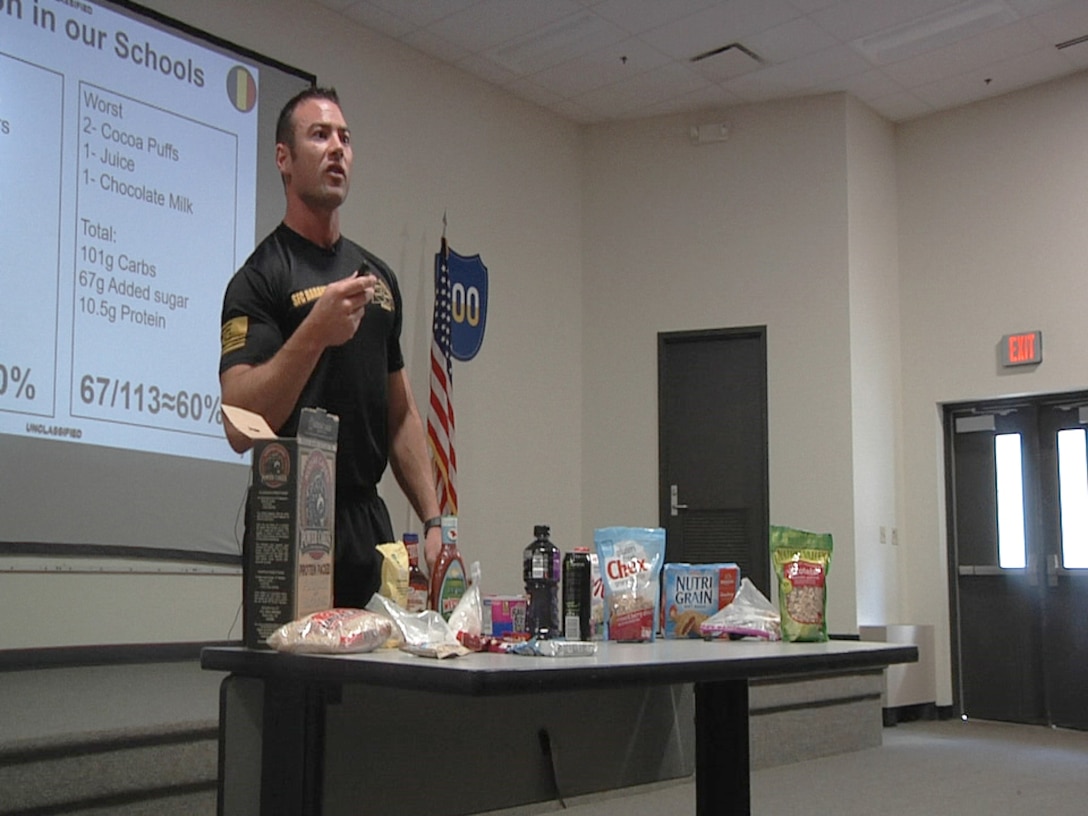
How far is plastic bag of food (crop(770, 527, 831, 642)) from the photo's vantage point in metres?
1.69

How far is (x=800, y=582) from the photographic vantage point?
1.71 metres

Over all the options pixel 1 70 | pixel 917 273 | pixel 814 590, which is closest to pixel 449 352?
pixel 1 70

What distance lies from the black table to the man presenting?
1.17 ft

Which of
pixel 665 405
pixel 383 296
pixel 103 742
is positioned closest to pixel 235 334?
pixel 383 296

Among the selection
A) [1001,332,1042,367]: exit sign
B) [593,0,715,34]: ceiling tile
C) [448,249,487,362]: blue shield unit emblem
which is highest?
[593,0,715,34]: ceiling tile

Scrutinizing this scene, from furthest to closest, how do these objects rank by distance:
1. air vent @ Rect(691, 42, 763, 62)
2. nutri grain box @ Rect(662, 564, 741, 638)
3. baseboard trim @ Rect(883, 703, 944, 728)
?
baseboard trim @ Rect(883, 703, 944, 728), air vent @ Rect(691, 42, 763, 62), nutri grain box @ Rect(662, 564, 741, 638)

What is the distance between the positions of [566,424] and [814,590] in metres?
4.90

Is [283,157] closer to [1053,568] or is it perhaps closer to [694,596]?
[694,596]

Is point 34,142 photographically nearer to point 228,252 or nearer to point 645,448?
point 228,252

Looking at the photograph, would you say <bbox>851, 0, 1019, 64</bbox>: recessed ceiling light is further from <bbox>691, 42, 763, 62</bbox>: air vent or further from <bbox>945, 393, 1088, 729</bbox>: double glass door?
<bbox>945, 393, 1088, 729</bbox>: double glass door

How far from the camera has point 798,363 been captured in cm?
621

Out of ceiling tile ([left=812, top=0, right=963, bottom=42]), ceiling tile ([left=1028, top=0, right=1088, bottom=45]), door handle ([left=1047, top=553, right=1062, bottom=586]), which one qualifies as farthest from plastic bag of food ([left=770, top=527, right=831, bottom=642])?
door handle ([left=1047, top=553, right=1062, bottom=586])

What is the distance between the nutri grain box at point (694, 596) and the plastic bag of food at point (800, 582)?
143 millimetres

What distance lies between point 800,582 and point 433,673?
78 centimetres
